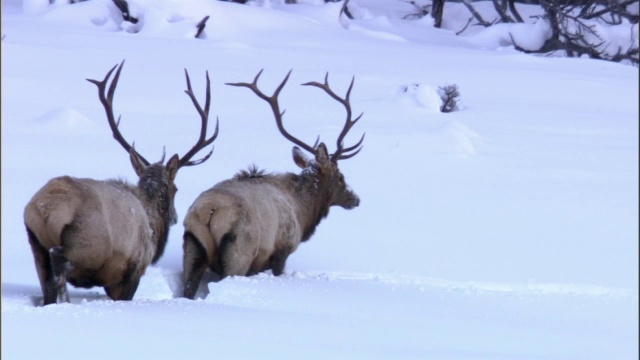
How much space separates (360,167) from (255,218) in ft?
14.6

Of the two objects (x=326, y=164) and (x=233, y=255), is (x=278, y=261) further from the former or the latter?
(x=326, y=164)

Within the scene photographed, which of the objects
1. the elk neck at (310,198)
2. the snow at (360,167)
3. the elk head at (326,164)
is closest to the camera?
the snow at (360,167)

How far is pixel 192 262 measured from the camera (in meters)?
7.21

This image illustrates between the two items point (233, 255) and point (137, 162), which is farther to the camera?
point (137, 162)

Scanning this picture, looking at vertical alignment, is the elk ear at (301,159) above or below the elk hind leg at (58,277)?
below

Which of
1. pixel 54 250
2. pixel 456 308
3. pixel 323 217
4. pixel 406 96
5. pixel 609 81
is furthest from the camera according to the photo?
pixel 609 81

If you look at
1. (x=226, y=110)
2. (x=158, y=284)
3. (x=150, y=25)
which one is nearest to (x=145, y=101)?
(x=226, y=110)

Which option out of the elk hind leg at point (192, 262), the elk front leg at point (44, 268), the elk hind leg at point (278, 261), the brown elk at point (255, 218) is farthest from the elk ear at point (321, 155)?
the elk front leg at point (44, 268)

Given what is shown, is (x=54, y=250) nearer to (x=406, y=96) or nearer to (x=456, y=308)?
(x=456, y=308)

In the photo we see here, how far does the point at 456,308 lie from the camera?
677 centimetres

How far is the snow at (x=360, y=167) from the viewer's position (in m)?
5.46

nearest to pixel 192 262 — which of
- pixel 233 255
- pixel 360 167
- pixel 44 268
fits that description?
pixel 233 255

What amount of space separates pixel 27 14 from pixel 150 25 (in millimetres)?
2033

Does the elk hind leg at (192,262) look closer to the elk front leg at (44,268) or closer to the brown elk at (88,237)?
the brown elk at (88,237)
